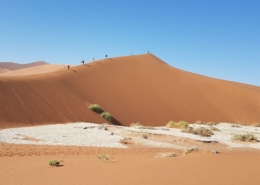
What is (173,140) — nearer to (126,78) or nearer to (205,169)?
(205,169)

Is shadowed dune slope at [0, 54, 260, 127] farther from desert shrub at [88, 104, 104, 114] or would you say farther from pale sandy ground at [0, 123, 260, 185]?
pale sandy ground at [0, 123, 260, 185]

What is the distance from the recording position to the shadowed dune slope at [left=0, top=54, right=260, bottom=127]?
22986 mm

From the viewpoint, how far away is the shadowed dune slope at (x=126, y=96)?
2299cm

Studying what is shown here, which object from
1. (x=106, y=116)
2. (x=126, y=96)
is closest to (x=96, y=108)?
(x=106, y=116)

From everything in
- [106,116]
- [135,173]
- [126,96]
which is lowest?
[135,173]

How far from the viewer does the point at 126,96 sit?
3288 centimetres

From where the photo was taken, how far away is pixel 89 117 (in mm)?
24922

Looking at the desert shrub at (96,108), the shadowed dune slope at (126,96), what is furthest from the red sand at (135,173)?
the desert shrub at (96,108)

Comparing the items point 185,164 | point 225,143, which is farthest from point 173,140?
point 185,164

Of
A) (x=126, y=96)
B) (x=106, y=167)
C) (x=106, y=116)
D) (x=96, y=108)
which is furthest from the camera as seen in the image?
(x=126, y=96)

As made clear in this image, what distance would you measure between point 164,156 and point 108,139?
6.68m

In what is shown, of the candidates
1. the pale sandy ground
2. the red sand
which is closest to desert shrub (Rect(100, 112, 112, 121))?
the pale sandy ground

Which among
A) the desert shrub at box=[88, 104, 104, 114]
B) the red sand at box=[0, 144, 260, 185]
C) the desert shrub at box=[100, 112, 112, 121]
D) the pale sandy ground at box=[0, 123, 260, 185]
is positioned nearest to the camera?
the red sand at box=[0, 144, 260, 185]

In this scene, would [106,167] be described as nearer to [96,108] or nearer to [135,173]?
[135,173]
